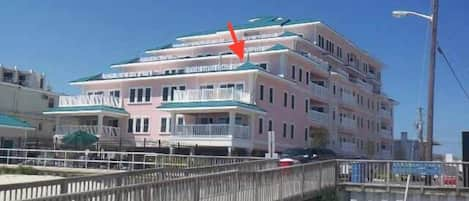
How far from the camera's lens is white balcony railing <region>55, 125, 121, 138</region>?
47.8 m

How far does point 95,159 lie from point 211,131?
28.6 feet

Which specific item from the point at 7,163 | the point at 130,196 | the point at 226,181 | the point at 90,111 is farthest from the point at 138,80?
the point at 130,196

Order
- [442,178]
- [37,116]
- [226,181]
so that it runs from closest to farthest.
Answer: [226,181]
[442,178]
[37,116]

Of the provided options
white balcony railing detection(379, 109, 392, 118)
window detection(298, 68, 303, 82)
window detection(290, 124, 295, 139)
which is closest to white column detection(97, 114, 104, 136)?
window detection(290, 124, 295, 139)

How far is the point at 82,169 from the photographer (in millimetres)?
33219

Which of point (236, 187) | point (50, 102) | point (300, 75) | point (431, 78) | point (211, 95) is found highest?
point (300, 75)

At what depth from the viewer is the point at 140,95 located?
165ft

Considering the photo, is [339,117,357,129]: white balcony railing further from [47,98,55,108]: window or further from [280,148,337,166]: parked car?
[47,98,55,108]: window

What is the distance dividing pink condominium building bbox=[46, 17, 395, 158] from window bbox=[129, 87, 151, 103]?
3.4 inches

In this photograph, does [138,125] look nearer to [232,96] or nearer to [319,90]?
[232,96]

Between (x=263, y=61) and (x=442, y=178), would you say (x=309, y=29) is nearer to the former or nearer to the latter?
(x=263, y=61)

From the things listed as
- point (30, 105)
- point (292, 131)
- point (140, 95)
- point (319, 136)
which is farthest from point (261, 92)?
point (30, 105)

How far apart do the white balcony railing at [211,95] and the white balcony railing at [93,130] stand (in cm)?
787

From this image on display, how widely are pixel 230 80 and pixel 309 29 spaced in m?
14.8
